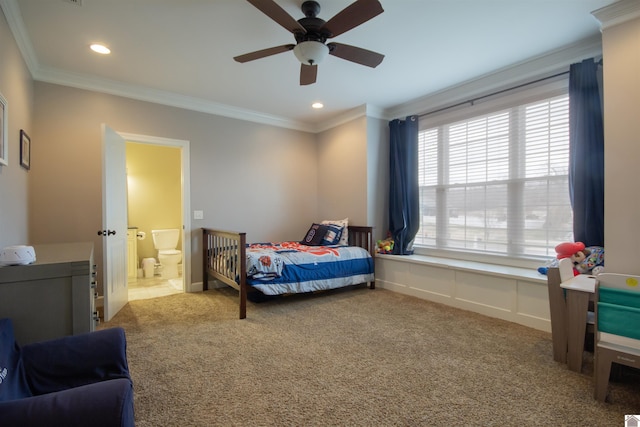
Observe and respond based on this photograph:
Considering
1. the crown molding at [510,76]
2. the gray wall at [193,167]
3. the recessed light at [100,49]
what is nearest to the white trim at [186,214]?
the gray wall at [193,167]

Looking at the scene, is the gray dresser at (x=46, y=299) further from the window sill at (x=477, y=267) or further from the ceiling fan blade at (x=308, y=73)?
the window sill at (x=477, y=267)

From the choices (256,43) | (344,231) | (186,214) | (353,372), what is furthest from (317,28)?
(186,214)

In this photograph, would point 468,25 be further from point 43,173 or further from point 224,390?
point 43,173

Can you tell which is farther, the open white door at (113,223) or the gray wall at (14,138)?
the open white door at (113,223)

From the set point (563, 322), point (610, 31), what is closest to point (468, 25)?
point (610, 31)

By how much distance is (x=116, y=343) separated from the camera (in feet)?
4.23

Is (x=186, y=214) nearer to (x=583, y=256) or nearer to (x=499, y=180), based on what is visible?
(x=499, y=180)

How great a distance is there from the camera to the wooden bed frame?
3.02 meters

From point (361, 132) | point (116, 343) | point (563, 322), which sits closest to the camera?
point (116, 343)

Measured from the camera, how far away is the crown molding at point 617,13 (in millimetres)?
2031

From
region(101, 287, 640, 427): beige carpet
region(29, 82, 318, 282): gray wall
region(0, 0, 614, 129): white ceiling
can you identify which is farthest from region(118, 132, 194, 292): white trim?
region(101, 287, 640, 427): beige carpet

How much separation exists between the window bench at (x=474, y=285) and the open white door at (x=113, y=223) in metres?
3.11

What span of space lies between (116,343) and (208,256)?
2.85 metres

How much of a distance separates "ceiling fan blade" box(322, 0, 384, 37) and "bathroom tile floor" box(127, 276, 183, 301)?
357 centimetres
